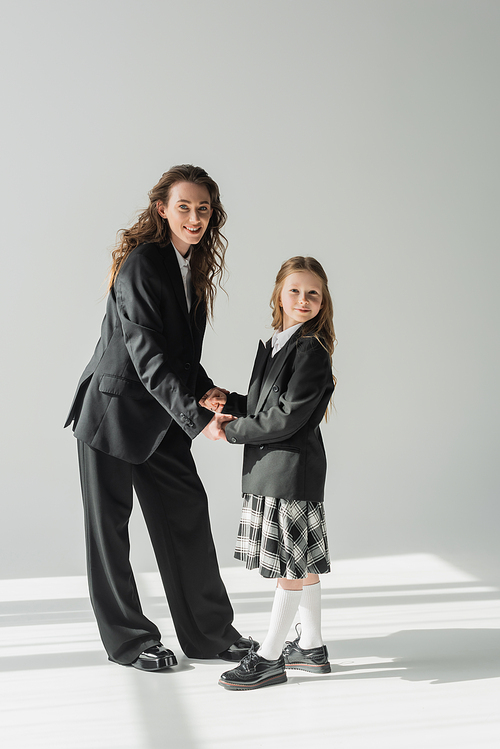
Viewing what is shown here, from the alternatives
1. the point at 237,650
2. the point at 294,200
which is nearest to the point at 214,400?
the point at 237,650

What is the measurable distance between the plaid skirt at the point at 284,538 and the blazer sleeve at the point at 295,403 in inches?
8.2

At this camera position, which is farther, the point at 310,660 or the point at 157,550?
the point at 157,550

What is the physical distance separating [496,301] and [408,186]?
0.98 m

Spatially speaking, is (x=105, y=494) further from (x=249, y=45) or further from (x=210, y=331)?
(x=249, y=45)

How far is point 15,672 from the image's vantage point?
251cm

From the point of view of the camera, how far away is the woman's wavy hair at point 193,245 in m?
2.58

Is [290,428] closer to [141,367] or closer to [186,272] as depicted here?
[141,367]

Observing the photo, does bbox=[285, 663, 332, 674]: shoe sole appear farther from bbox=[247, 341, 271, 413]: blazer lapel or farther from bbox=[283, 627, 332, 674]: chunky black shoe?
bbox=[247, 341, 271, 413]: blazer lapel

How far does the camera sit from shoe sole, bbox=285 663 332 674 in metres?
2.46

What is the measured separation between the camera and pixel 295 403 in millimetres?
2320

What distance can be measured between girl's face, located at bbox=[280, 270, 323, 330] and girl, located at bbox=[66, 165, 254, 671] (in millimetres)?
373

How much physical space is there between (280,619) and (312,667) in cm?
25

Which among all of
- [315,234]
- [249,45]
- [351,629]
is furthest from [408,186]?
[351,629]

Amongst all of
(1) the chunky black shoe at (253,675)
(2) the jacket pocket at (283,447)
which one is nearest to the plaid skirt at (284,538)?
(2) the jacket pocket at (283,447)
